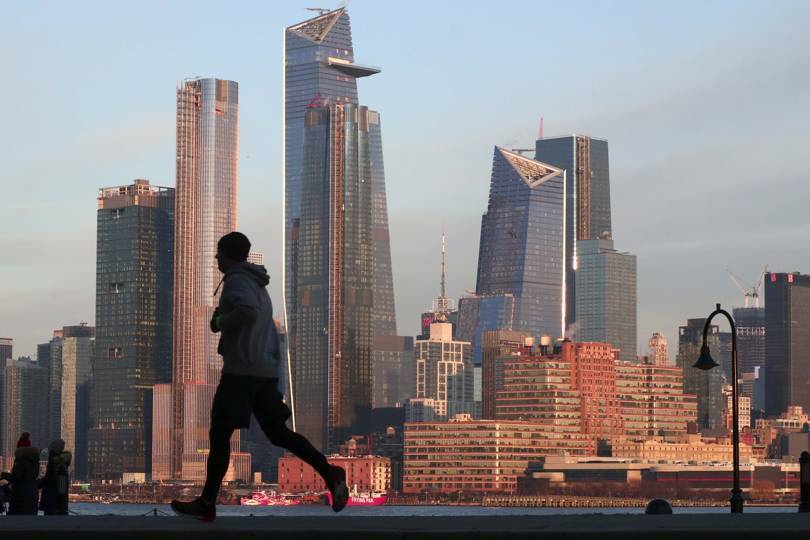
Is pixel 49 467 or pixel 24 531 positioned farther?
pixel 49 467

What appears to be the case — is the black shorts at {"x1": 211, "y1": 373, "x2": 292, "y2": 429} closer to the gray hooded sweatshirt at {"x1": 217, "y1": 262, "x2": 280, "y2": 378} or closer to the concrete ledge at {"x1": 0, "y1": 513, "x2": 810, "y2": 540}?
the gray hooded sweatshirt at {"x1": 217, "y1": 262, "x2": 280, "y2": 378}

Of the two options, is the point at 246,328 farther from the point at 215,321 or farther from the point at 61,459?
the point at 61,459

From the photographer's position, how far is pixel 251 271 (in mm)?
17531

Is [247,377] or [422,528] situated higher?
[247,377]

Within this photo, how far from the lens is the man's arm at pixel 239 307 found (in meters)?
17.0

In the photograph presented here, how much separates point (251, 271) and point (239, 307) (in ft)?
1.87

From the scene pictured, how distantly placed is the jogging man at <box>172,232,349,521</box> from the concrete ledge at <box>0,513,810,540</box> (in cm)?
225

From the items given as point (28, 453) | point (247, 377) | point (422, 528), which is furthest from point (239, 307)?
point (28, 453)

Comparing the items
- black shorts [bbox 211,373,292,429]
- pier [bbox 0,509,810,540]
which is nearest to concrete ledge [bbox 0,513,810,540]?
pier [bbox 0,509,810,540]

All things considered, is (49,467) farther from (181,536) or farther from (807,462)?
(181,536)

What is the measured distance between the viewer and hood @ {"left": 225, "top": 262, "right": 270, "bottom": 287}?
17484 mm

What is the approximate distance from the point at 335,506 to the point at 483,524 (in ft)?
12.5

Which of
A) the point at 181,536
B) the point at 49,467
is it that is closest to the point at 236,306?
the point at 181,536

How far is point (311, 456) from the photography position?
17344mm
